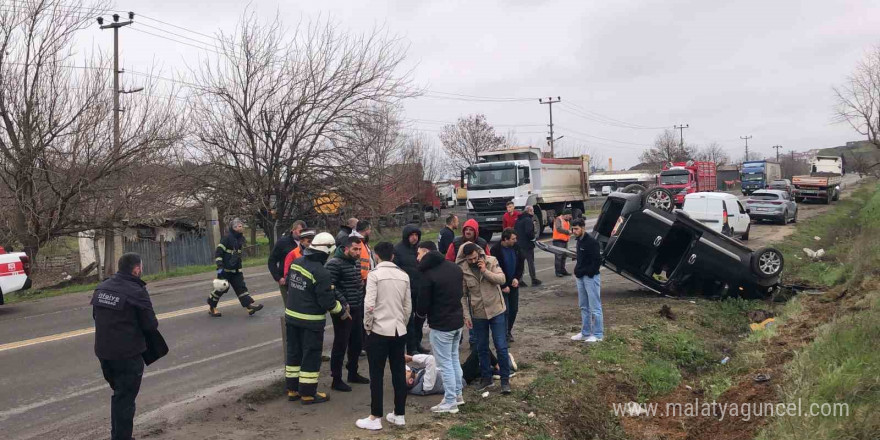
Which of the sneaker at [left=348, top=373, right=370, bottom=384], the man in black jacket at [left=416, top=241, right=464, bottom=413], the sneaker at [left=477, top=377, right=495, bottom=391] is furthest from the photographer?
the sneaker at [left=348, top=373, right=370, bottom=384]

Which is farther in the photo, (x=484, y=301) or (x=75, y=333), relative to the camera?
(x=75, y=333)

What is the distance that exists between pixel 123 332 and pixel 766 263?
33.8ft

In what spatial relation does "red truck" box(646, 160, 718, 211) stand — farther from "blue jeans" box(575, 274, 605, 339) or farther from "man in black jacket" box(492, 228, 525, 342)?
"man in black jacket" box(492, 228, 525, 342)

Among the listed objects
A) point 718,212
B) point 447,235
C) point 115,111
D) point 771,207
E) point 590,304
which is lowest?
point 590,304

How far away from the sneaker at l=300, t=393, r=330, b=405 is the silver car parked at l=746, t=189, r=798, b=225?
2714 cm

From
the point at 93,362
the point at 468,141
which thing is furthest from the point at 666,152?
the point at 93,362

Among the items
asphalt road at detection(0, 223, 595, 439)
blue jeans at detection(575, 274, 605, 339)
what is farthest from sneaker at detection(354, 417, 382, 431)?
blue jeans at detection(575, 274, 605, 339)

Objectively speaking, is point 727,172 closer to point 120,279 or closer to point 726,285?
point 726,285

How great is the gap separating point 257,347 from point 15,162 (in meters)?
10.7

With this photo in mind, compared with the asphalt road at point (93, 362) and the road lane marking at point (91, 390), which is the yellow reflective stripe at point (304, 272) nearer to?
the asphalt road at point (93, 362)

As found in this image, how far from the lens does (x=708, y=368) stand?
8516 millimetres

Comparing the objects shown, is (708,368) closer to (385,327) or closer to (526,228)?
(526,228)

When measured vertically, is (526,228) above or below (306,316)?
above

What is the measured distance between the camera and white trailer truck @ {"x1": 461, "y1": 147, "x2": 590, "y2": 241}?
78.0 feet
